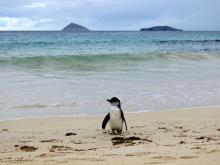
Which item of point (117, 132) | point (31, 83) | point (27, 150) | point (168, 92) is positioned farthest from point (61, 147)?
point (31, 83)

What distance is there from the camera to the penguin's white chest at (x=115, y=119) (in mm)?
7500

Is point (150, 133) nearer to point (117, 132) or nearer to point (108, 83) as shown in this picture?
point (117, 132)

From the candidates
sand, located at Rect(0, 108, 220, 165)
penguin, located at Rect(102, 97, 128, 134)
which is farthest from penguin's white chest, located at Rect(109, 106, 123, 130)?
sand, located at Rect(0, 108, 220, 165)

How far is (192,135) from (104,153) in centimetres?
209

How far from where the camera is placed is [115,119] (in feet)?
24.8

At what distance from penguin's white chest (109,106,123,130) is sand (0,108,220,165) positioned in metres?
0.17

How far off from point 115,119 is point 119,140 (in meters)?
0.79

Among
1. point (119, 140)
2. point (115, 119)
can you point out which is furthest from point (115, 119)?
point (119, 140)

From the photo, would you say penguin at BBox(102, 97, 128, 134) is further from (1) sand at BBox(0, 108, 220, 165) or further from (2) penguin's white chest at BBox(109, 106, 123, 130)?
(1) sand at BBox(0, 108, 220, 165)

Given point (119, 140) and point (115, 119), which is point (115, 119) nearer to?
point (115, 119)

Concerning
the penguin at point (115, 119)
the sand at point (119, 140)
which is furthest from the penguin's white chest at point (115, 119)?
the sand at point (119, 140)

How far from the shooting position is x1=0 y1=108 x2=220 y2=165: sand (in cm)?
513

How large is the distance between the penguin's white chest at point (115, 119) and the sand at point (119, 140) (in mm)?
170

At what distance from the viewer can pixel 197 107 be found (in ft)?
33.6
